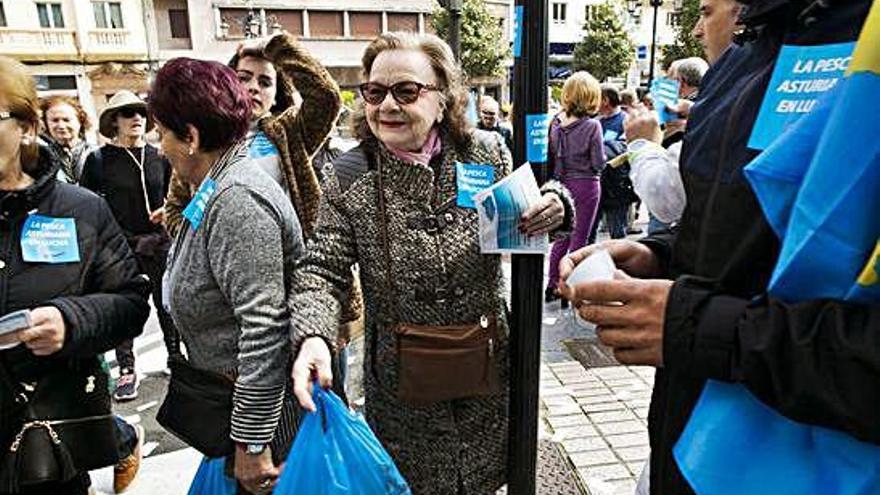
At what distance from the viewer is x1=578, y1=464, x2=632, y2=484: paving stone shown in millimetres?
2980

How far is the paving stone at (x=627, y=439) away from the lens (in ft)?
10.7

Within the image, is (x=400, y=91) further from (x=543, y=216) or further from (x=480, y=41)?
(x=480, y=41)

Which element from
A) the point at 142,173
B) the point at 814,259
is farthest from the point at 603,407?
the point at 142,173

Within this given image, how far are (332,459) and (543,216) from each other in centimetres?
91

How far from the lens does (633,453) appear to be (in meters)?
3.18

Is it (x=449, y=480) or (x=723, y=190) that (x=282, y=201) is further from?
(x=723, y=190)

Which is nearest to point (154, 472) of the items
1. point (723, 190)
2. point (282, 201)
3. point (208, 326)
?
point (208, 326)

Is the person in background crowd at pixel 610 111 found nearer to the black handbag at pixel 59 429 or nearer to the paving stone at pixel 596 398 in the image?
the paving stone at pixel 596 398

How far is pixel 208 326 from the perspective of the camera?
1.84 metres

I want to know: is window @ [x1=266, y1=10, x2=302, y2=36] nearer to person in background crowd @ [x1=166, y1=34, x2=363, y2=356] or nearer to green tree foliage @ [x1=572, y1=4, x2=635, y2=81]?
green tree foliage @ [x1=572, y1=4, x2=635, y2=81]

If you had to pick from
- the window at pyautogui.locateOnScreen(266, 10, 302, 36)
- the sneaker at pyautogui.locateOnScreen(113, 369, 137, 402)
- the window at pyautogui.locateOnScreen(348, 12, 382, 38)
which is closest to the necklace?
the sneaker at pyautogui.locateOnScreen(113, 369, 137, 402)

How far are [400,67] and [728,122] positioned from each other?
1.13m

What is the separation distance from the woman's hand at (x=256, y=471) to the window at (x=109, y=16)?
38.2 m

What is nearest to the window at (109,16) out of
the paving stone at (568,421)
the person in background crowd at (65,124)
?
the person in background crowd at (65,124)
